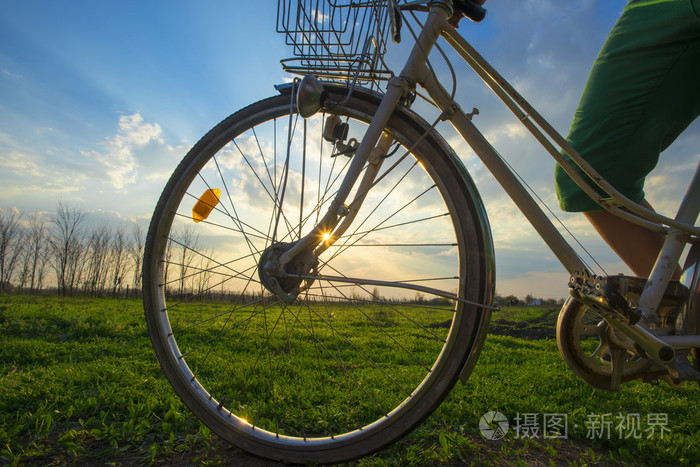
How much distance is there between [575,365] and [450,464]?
707 millimetres

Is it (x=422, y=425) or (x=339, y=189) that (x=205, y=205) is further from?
(x=422, y=425)

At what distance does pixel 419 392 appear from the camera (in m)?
1.22

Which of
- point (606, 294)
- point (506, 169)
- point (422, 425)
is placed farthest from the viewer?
point (422, 425)

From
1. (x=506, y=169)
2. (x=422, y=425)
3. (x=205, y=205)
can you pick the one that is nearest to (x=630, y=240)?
(x=506, y=169)

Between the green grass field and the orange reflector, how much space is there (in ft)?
2.97

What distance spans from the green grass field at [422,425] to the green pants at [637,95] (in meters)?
1.08

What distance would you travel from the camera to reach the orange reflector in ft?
5.45

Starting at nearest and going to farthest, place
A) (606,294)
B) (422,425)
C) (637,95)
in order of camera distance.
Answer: (606,294) < (637,95) < (422,425)

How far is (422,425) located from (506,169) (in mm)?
1214

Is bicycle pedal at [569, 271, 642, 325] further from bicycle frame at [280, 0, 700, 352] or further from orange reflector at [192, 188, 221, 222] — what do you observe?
orange reflector at [192, 188, 221, 222]

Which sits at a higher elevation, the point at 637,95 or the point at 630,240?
the point at 637,95

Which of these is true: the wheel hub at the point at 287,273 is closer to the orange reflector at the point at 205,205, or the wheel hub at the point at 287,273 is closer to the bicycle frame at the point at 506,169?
→ the bicycle frame at the point at 506,169

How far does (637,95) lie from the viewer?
1566mm

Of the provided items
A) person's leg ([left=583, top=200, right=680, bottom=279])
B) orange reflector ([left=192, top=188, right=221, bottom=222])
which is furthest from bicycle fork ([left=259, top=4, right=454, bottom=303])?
person's leg ([left=583, top=200, right=680, bottom=279])
